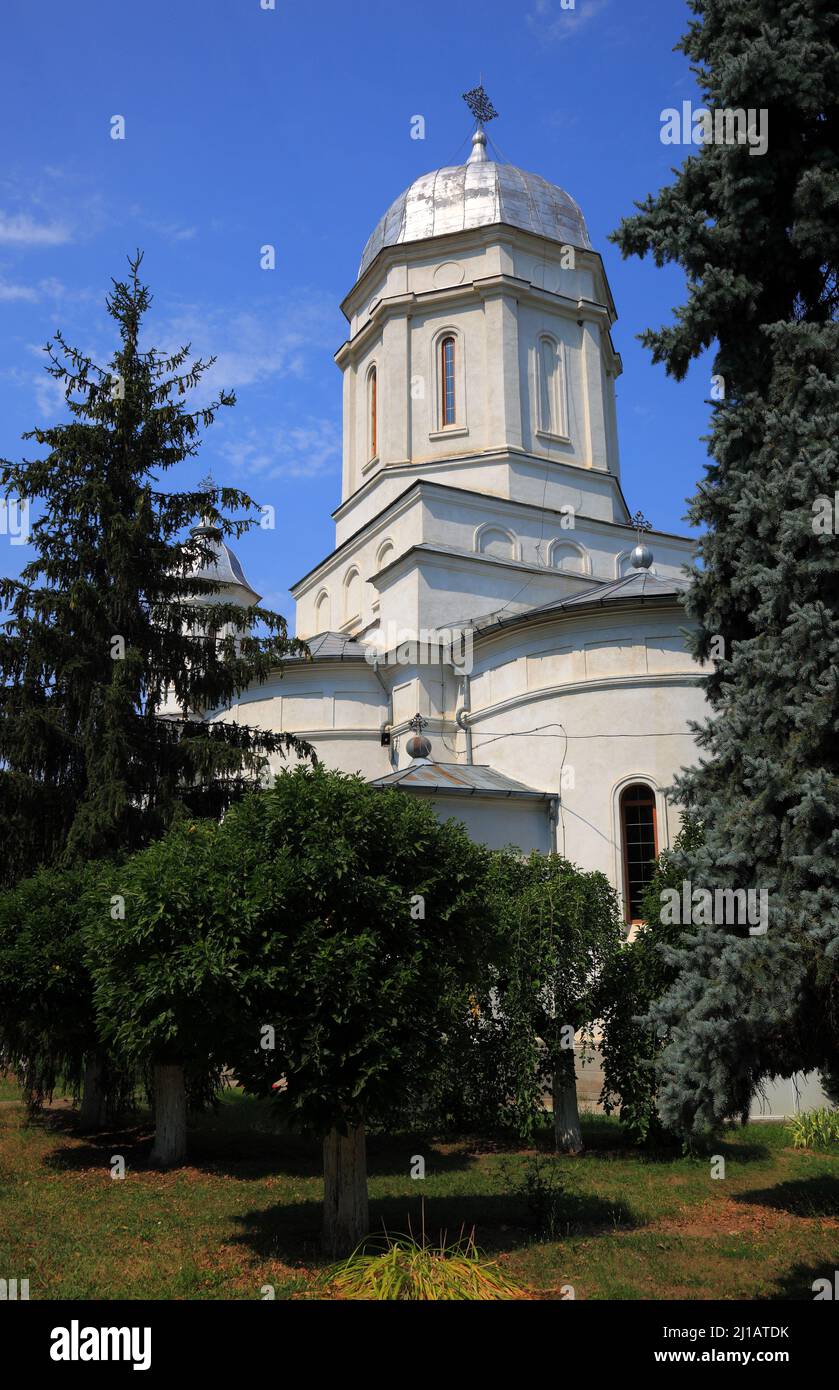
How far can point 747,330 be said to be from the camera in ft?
24.7

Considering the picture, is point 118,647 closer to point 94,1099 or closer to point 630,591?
point 94,1099

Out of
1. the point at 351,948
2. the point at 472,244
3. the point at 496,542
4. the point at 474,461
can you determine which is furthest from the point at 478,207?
the point at 351,948

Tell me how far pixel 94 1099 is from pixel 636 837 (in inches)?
375

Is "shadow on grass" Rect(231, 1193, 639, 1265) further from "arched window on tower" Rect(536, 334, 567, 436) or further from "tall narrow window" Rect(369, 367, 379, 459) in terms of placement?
"tall narrow window" Rect(369, 367, 379, 459)

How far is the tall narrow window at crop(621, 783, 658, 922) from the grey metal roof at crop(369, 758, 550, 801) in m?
1.45

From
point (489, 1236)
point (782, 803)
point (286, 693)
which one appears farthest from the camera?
point (286, 693)

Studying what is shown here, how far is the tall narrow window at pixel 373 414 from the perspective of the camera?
2612cm

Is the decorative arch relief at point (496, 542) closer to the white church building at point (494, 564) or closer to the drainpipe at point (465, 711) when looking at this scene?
the white church building at point (494, 564)

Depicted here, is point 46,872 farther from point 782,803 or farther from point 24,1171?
point 782,803

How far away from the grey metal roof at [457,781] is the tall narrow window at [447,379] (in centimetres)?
954

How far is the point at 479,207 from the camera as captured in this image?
25734 mm

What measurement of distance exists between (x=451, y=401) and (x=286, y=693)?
8.25m

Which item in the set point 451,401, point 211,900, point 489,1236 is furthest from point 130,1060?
point 451,401

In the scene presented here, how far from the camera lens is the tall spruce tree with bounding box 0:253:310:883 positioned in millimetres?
12133
